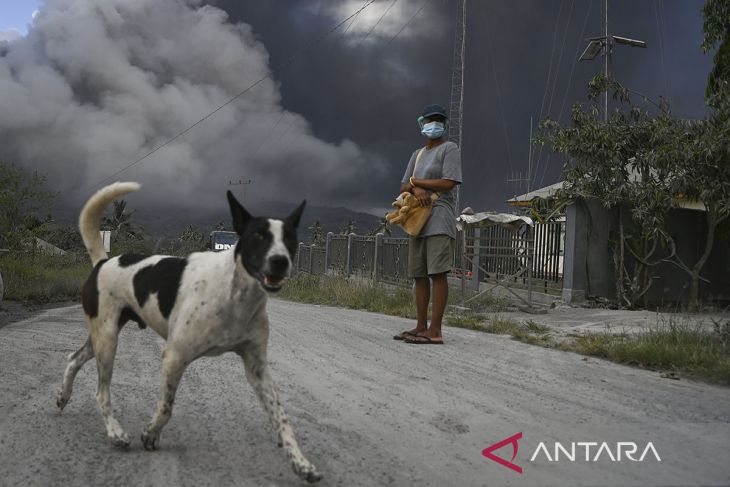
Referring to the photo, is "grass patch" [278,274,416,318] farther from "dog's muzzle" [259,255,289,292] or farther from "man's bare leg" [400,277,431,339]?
"dog's muzzle" [259,255,289,292]

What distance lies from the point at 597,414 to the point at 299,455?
217 centimetres

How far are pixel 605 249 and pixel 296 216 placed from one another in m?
10.6

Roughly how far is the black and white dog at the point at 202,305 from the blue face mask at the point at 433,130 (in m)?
3.63

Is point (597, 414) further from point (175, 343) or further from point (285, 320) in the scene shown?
point (285, 320)

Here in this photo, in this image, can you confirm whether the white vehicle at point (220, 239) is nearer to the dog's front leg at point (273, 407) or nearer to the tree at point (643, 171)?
the tree at point (643, 171)

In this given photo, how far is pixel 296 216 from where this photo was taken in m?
2.55

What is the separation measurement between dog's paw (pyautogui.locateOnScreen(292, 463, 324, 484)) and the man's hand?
3786mm

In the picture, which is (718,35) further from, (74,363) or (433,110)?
(74,363)

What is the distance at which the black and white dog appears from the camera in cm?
239

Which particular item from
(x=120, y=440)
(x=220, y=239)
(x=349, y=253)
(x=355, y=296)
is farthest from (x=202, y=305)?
(x=220, y=239)

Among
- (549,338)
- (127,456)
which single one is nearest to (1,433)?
(127,456)

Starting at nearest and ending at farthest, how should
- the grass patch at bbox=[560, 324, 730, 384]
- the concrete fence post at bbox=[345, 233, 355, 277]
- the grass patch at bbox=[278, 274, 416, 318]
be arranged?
the grass patch at bbox=[560, 324, 730, 384] < the grass patch at bbox=[278, 274, 416, 318] < the concrete fence post at bbox=[345, 233, 355, 277]

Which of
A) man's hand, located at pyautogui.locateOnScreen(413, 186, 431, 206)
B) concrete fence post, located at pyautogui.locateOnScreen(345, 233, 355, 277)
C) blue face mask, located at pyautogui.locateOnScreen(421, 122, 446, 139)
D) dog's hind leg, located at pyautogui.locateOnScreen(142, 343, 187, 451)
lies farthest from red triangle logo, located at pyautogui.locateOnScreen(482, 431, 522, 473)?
concrete fence post, located at pyautogui.locateOnScreen(345, 233, 355, 277)

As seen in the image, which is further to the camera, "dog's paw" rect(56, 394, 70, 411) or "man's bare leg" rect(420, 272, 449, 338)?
"man's bare leg" rect(420, 272, 449, 338)
